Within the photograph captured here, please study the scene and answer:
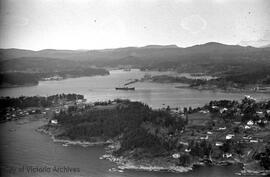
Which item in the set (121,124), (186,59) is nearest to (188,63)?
(186,59)

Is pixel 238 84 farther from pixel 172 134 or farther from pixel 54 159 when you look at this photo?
pixel 54 159

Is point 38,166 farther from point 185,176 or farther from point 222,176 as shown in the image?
point 222,176

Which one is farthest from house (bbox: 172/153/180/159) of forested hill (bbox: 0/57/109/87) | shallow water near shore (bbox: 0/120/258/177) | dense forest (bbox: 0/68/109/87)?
forested hill (bbox: 0/57/109/87)

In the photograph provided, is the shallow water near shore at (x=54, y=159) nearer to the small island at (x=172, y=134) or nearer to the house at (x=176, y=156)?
the small island at (x=172, y=134)

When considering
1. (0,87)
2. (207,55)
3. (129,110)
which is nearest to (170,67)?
(207,55)

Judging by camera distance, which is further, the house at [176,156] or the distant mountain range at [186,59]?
the distant mountain range at [186,59]

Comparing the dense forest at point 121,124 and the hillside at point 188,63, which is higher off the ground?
the hillside at point 188,63

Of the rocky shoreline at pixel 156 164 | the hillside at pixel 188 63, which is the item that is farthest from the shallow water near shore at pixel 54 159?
the hillside at pixel 188 63

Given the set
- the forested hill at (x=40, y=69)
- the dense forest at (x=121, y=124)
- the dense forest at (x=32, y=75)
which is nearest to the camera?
the dense forest at (x=121, y=124)

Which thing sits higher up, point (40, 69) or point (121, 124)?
point (40, 69)

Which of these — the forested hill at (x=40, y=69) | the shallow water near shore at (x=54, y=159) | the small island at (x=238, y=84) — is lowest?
the shallow water near shore at (x=54, y=159)
